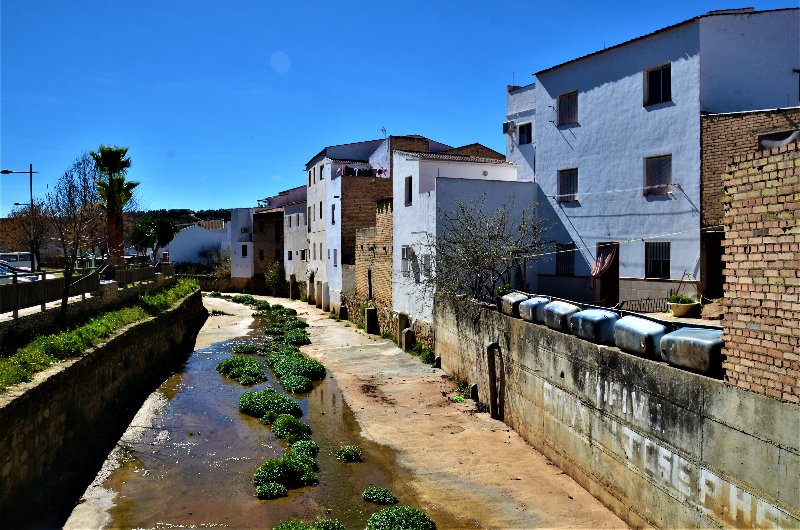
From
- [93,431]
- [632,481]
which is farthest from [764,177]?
[93,431]

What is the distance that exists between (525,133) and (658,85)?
871cm

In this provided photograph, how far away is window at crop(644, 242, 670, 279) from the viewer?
71.7 ft

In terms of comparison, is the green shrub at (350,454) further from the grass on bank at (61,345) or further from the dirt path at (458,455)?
the grass on bank at (61,345)

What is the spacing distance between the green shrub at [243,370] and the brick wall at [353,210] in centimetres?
1660

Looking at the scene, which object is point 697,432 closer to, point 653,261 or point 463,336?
point 463,336

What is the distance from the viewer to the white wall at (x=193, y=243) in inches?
2980

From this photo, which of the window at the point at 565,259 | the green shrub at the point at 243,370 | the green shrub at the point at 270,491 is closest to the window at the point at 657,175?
the window at the point at 565,259

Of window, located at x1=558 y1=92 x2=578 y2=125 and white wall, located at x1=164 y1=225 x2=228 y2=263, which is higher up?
window, located at x1=558 y1=92 x2=578 y2=125

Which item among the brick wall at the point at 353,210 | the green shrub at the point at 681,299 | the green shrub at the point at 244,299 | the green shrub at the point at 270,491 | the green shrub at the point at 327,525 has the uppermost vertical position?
the brick wall at the point at 353,210

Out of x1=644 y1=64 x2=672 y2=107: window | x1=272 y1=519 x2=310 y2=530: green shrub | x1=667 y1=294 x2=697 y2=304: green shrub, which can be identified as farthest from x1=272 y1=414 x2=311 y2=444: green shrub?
x1=644 y1=64 x2=672 y2=107: window

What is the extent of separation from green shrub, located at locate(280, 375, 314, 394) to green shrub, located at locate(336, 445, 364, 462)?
7006mm

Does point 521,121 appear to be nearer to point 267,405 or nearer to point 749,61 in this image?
point 749,61

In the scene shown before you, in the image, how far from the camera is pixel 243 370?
83.0 ft

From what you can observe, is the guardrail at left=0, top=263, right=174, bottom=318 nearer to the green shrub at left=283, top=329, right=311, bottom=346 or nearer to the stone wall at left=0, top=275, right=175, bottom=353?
the stone wall at left=0, top=275, right=175, bottom=353
